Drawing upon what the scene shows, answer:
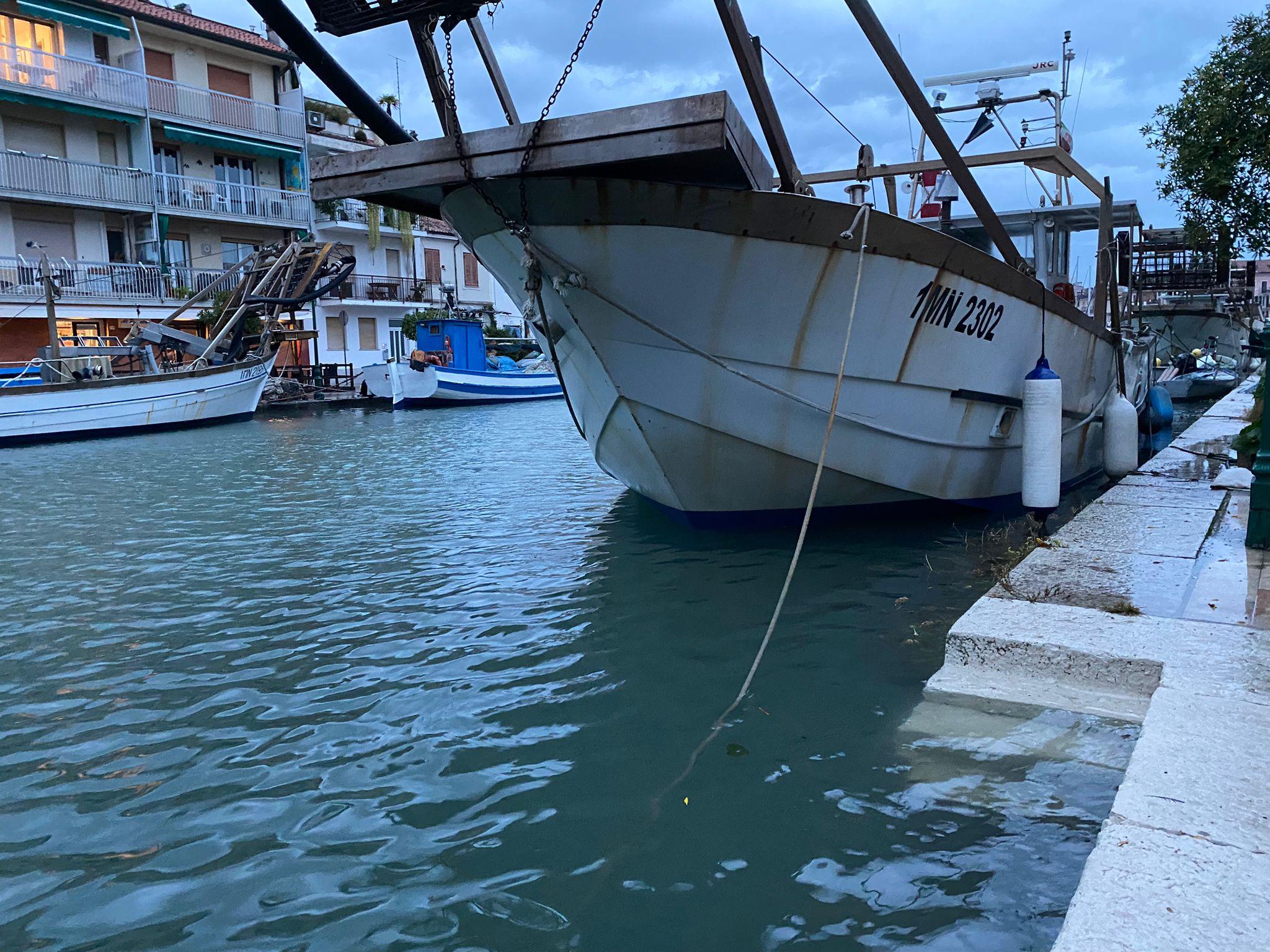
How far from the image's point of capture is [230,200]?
28.4 m

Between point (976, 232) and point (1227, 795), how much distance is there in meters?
7.45

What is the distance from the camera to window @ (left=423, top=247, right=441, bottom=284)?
40000 mm

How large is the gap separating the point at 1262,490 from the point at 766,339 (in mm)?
2701

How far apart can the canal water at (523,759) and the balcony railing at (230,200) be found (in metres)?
24.1

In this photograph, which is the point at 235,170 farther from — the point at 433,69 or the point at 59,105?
the point at 433,69

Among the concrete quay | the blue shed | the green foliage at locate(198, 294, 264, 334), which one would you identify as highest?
the green foliage at locate(198, 294, 264, 334)

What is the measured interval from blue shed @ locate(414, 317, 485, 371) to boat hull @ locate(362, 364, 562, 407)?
1.40 feet

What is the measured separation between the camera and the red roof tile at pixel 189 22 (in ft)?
85.7

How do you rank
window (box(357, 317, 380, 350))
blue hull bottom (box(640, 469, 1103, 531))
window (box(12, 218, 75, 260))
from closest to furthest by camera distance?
blue hull bottom (box(640, 469, 1103, 531))
window (box(12, 218, 75, 260))
window (box(357, 317, 380, 350))

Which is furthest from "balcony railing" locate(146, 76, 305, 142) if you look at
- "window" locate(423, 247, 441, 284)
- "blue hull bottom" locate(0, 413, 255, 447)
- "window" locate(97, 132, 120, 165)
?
"blue hull bottom" locate(0, 413, 255, 447)

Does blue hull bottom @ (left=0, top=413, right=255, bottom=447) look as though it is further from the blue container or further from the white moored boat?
the blue container

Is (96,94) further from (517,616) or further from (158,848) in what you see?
(158,848)

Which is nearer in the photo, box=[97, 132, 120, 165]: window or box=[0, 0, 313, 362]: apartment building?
box=[0, 0, 313, 362]: apartment building

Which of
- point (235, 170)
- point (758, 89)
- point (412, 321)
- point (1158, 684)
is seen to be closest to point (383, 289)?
point (412, 321)
